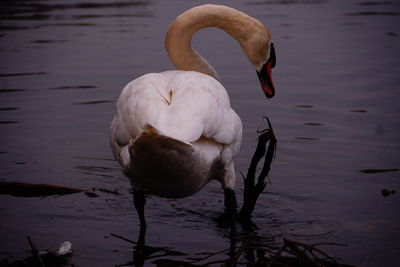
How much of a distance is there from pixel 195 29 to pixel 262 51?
650 millimetres

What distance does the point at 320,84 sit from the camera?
33.5 feet

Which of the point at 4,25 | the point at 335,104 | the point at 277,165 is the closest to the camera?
the point at 277,165

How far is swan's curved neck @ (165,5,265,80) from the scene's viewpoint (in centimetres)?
656

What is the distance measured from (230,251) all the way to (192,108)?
3.59ft

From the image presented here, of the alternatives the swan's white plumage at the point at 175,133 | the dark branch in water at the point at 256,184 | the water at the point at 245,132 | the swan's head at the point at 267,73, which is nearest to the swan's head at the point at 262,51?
the swan's head at the point at 267,73

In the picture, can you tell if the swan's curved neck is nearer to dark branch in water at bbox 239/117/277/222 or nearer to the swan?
dark branch in water at bbox 239/117/277/222

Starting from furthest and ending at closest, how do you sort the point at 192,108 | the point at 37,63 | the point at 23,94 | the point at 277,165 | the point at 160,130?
the point at 37,63, the point at 23,94, the point at 277,165, the point at 192,108, the point at 160,130

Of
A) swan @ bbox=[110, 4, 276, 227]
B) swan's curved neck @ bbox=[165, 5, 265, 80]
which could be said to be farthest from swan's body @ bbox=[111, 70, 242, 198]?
swan's curved neck @ bbox=[165, 5, 265, 80]

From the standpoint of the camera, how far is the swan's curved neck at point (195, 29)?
6.56m

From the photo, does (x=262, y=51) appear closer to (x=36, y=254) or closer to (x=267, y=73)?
(x=267, y=73)

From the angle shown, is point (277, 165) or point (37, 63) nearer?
point (277, 165)

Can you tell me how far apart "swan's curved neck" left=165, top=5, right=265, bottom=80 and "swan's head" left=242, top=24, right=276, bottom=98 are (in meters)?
0.04

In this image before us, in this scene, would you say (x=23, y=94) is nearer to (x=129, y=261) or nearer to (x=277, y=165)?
(x=277, y=165)

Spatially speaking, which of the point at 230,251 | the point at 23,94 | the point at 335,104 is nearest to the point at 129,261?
the point at 230,251
